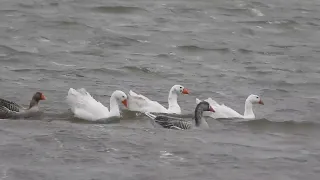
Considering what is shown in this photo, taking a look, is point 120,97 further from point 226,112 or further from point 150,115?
point 226,112

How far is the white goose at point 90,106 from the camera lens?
1488 centimetres

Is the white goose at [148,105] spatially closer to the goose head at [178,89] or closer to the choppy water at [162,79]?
the goose head at [178,89]

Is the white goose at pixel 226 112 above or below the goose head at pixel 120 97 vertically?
below

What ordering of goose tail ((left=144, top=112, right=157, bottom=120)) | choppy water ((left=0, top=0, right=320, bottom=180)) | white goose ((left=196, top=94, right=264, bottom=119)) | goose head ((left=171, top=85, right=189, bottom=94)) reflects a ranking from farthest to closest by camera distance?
goose head ((left=171, top=85, right=189, bottom=94)), white goose ((left=196, top=94, right=264, bottom=119)), goose tail ((left=144, top=112, right=157, bottom=120)), choppy water ((left=0, top=0, right=320, bottom=180))

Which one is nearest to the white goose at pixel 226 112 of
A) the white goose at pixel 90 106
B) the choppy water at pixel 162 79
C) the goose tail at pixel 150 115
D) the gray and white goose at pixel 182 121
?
the choppy water at pixel 162 79

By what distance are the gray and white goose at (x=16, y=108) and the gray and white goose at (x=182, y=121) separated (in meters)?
1.96

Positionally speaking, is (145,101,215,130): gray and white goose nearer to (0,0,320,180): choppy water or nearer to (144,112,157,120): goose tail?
(144,112,157,120): goose tail

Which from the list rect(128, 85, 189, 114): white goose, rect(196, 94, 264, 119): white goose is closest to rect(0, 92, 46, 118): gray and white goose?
rect(128, 85, 189, 114): white goose

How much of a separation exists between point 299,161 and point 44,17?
14374mm

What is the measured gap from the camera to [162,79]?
18812 millimetres

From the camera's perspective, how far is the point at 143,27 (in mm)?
24469

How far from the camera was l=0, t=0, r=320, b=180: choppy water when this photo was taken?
36.1 feet

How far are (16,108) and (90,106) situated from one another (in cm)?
129

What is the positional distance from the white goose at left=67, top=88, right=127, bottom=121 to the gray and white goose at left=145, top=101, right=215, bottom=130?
0.74m
